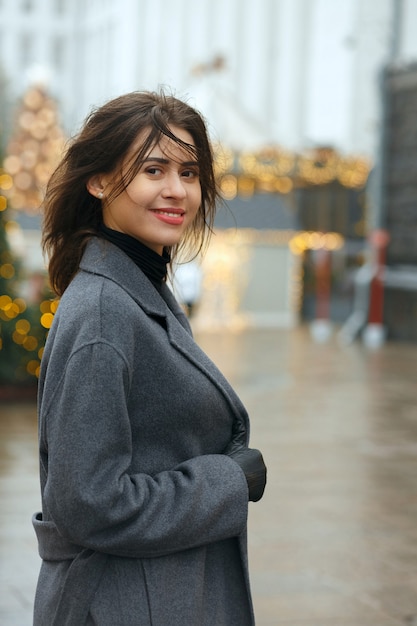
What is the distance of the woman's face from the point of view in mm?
2117

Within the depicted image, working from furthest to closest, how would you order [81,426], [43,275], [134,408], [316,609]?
[43,275]
[316,609]
[134,408]
[81,426]

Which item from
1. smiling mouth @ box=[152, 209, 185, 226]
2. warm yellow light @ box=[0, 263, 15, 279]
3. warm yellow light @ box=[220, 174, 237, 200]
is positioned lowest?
warm yellow light @ box=[220, 174, 237, 200]

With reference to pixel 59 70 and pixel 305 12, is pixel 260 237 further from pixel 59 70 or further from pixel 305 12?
pixel 59 70

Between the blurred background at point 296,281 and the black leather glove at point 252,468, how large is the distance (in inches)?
25.6

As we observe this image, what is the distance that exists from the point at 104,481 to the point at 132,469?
5.2 inches

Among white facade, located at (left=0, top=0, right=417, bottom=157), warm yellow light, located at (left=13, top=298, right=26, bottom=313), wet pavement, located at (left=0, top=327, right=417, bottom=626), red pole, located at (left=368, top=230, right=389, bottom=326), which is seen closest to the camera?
wet pavement, located at (left=0, top=327, right=417, bottom=626)

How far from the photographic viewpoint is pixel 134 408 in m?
2.05

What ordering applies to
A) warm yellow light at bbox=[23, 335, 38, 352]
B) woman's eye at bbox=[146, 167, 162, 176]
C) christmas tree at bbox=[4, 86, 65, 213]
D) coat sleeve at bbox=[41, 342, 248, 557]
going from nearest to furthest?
coat sleeve at bbox=[41, 342, 248, 557], woman's eye at bbox=[146, 167, 162, 176], warm yellow light at bbox=[23, 335, 38, 352], christmas tree at bbox=[4, 86, 65, 213]

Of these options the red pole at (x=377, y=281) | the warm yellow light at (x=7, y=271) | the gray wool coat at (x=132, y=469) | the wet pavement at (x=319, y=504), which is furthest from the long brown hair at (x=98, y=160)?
the red pole at (x=377, y=281)

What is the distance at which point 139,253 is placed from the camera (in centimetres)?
218

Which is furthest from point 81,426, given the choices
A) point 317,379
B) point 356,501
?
point 317,379

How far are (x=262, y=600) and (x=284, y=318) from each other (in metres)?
17.7

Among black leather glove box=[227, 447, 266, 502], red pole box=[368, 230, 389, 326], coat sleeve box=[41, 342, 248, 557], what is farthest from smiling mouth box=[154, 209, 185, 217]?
red pole box=[368, 230, 389, 326]

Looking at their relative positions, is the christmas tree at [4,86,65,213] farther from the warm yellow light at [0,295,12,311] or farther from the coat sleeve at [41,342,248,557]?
the coat sleeve at [41,342,248,557]
